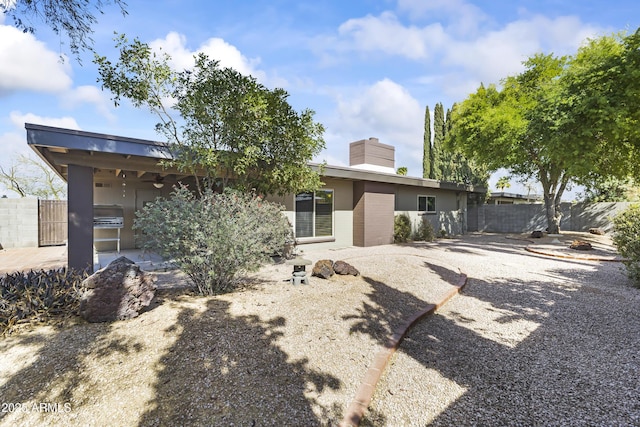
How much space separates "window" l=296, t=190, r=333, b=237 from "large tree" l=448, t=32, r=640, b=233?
7.88 m

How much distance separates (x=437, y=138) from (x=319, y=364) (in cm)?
2344

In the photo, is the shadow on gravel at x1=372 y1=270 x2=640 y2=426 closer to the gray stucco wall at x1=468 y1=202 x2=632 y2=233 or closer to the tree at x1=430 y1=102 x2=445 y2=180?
the gray stucco wall at x1=468 y1=202 x2=632 y2=233

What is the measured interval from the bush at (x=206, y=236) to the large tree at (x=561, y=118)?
10847mm

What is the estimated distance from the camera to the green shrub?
3.33 metres

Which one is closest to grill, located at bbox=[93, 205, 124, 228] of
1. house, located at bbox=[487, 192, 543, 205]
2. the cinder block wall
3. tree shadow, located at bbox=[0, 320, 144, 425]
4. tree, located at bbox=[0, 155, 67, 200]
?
the cinder block wall

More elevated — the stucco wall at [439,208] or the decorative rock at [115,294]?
the stucco wall at [439,208]

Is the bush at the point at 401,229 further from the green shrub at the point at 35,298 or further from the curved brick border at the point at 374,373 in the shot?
the green shrub at the point at 35,298

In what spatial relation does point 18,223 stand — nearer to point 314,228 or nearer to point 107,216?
point 107,216

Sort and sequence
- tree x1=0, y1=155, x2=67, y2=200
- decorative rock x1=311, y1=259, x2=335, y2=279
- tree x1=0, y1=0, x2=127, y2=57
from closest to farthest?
1. tree x1=0, y1=0, x2=127, y2=57
2. decorative rock x1=311, y1=259, x2=335, y2=279
3. tree x1=0, y1=155, x2=67, y2=200

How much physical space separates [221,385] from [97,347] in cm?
138

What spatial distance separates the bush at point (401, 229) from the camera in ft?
40.9

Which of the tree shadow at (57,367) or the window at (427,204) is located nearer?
the tree shadow at (57,367)

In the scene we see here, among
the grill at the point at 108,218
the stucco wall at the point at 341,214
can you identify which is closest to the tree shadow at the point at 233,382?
the stucco wall at the point at 341,214

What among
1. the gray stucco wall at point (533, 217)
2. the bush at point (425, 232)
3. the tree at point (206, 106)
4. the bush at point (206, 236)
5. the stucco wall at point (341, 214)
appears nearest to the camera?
the bush at point (206, 236)
